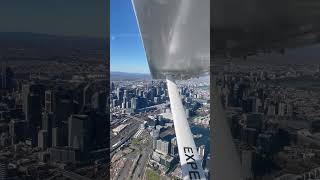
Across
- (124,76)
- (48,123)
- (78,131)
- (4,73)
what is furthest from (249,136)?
(4,73)

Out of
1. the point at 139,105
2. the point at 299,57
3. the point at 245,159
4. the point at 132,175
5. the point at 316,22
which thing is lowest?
the point at 132,175

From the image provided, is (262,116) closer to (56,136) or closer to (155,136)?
(155,136)

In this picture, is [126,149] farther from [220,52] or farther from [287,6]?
[287,6]

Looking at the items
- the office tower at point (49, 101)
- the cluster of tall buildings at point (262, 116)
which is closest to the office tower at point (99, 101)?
the office tower at point (49, 101)

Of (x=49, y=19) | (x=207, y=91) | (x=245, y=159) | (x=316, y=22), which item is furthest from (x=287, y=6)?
(x=49, y=19)

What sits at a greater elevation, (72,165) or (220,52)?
(220,52)

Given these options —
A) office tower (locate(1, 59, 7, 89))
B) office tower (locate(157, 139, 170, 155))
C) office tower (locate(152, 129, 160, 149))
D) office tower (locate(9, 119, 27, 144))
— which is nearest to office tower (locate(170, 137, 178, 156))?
office tower (locate(157, 139, 170, 155))

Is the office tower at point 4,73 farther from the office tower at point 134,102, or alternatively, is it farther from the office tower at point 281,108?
the office tower at point 281,108
